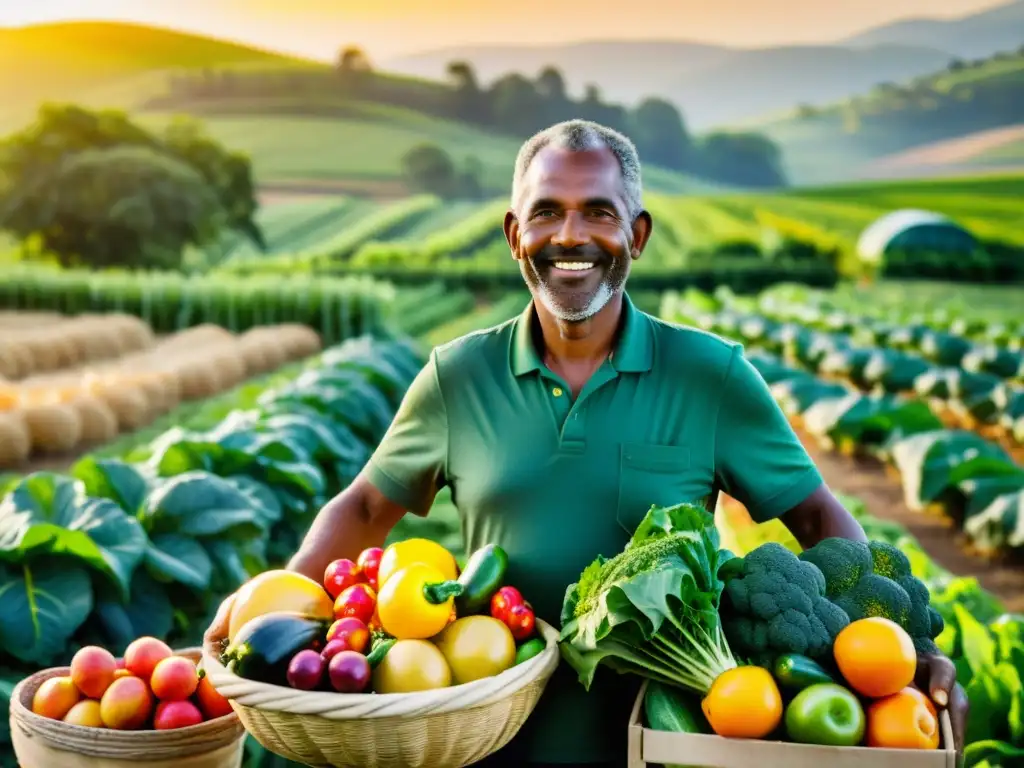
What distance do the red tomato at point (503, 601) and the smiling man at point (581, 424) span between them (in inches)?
9.0

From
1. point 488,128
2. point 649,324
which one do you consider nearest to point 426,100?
point 488,128

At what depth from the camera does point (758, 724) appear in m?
2.21

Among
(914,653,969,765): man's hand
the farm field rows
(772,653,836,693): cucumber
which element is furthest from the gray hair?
the farm field rows

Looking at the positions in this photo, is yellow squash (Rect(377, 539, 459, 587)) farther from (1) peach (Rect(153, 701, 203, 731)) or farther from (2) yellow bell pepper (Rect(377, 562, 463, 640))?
(1) peach (Rect(153, 701, 203, 731))

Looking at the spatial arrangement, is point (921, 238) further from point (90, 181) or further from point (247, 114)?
point (247, 114)

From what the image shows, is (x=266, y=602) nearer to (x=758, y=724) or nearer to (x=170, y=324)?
(x=758, y=724)

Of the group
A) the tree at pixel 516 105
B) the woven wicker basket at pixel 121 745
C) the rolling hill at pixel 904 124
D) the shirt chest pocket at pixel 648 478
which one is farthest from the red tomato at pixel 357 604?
the tree at pixel 516 105

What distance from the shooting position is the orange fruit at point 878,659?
2.23 metres

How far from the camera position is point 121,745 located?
306 cm

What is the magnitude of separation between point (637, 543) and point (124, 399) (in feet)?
34.8

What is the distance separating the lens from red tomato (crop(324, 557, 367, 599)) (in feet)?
9.09

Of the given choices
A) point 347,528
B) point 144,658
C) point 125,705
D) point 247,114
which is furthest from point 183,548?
point 247,114

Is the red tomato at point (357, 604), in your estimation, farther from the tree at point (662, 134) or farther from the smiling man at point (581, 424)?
the tree at point (662, 134)

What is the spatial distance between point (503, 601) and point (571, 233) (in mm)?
817
